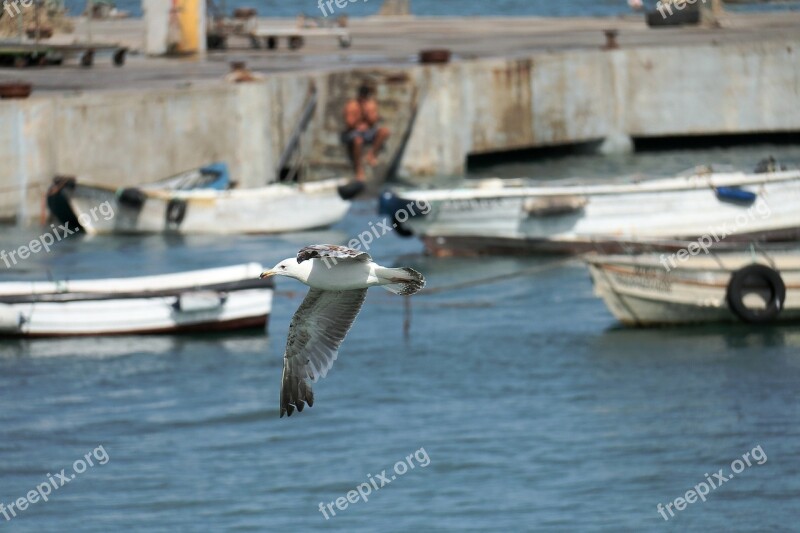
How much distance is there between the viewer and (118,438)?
22438 mm

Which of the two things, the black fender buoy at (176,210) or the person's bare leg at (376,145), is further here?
the person's bare leg at (376,145)

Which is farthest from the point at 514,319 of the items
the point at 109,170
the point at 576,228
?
the point at 109,170

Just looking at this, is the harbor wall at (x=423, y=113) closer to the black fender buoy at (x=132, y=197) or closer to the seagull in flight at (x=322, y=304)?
the black fender buoy at (x=132, y=197)

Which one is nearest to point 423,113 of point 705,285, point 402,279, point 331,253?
point 705,285

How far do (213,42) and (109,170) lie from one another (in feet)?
42.8

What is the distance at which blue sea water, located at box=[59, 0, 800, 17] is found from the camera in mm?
82250

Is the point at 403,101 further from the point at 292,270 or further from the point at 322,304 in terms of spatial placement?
the point at 292,270

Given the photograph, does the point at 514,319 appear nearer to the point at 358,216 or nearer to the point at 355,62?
the point at 358,216

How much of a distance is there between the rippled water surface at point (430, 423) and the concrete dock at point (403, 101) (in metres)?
4.08

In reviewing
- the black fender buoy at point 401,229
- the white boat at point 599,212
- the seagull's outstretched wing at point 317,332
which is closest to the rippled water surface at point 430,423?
the white boat at point 599,212

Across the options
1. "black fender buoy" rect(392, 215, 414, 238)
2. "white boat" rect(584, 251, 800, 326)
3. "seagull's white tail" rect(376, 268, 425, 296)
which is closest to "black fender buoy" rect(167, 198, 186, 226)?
"black fender buoy" rect(392, 215, 414, 238)

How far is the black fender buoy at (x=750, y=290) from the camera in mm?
26594

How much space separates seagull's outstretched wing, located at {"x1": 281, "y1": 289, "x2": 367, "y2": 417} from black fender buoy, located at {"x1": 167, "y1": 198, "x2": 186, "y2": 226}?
19824 millimetres

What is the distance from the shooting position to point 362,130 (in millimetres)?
38406
